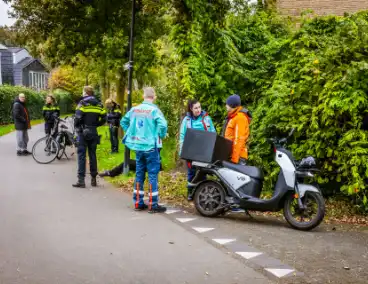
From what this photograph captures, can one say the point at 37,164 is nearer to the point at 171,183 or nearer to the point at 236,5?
the point at 171,183

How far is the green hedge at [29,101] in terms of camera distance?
98.2 ft

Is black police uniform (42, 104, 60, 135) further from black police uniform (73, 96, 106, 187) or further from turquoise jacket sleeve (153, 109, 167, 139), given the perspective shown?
turquoise jacket sleeve (153, 109, 167, 139)

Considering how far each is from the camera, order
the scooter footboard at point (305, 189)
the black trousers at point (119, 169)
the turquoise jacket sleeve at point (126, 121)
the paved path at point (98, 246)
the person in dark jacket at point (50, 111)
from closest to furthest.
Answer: the paved path at point (98, 246) < the scooter footboard at point (305, 189) < the turquoise jacket sleeve at point (126, 121) < the black trousers at point (119, 169) < the person in dark jacket at point (50, 111)

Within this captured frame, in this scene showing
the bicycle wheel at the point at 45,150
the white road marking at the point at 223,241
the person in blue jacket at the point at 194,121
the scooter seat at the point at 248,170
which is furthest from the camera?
the bicycle wheel at the point at 45,150

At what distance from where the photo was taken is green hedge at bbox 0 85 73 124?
98.2 feet

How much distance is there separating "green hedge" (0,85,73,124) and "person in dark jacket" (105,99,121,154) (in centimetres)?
1560

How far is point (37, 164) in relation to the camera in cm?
1349

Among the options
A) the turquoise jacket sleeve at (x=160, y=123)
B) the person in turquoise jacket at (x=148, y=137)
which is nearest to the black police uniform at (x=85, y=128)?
the person in turquoise jacket at (x=148, y=137)

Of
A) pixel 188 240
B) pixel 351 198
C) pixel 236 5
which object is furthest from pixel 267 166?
pixel 236 5

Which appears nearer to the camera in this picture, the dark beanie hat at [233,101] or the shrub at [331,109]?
the shrub at [331,109]

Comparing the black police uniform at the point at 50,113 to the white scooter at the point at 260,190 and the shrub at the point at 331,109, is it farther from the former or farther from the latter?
the white scooter at the point at 260,190

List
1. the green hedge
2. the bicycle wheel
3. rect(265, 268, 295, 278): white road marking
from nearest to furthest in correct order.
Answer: rect(265, 268, 295, 278): white road marking < the bicycle wheel < the green hedge

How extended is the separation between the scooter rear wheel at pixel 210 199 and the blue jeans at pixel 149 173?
669 mm

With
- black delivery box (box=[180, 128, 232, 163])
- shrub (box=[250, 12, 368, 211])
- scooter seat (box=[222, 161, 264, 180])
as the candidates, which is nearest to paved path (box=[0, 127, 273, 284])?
black delivery box (box=[180, 128, 232, 163])
